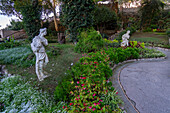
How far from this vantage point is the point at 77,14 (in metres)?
7.66

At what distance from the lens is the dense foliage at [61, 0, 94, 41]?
746cm

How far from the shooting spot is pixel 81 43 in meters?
6.79

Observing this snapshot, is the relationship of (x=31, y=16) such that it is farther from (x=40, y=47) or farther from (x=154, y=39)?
(x=154, y=39)

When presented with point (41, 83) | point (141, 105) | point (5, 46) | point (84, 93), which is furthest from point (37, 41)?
point (5, 46)

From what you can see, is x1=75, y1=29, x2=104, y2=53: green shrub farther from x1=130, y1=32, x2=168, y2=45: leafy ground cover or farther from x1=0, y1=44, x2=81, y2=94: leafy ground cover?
x1=130, y1=32, x2=168, y2=45: leafy ground cover

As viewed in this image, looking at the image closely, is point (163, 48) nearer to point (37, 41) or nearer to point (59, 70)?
point (59, 70)

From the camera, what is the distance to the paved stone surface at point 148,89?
2.62m

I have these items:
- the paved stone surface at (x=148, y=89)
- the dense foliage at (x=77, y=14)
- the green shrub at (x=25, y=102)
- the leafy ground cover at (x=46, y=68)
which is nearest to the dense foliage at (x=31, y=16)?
the dense foliage at (x=77, y=14)

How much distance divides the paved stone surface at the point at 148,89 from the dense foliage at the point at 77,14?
490 centimetres

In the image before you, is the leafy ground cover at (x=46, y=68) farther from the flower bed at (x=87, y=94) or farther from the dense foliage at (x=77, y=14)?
the dense foliage at (x=77, y=14)

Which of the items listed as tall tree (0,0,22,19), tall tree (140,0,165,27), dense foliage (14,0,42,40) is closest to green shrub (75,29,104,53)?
dense foliage (14,0,42,40)

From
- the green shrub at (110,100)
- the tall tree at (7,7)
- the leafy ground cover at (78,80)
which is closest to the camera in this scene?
the leafy ground cover at (78,80)

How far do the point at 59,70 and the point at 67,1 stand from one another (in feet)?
18.8

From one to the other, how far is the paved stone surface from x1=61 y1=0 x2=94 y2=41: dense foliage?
16.1 ft
